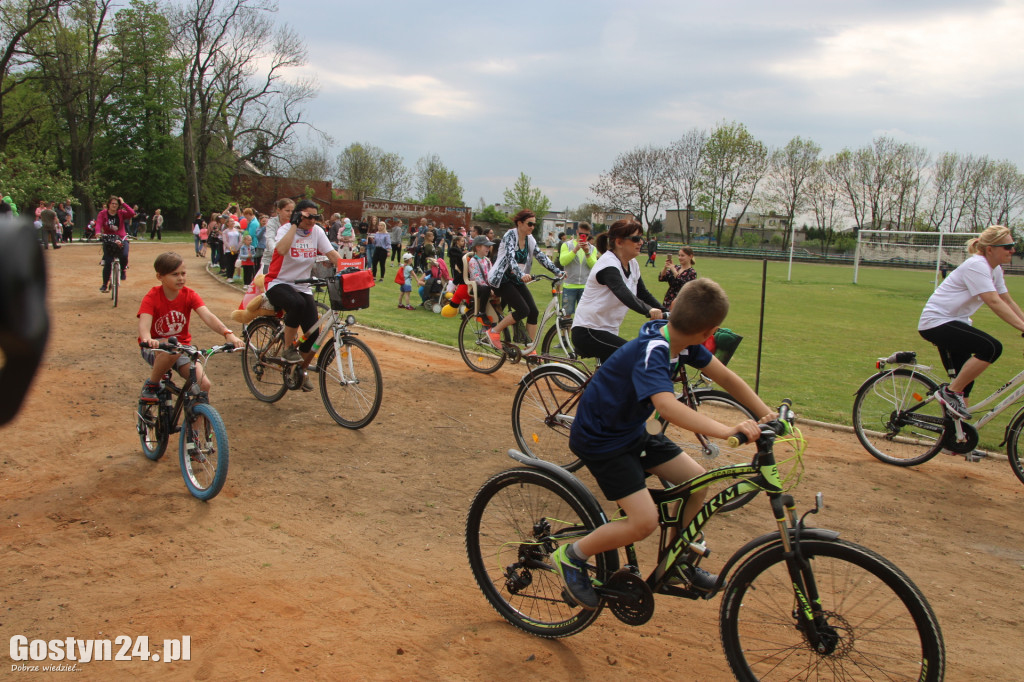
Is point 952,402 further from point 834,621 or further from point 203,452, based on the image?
point 203,452

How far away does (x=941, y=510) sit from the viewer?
18.8ft

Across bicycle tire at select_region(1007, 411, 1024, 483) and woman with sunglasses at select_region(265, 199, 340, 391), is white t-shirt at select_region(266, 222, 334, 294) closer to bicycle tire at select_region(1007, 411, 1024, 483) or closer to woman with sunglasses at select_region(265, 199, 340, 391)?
woman with sunglasses at select_region(265, 199, 340, 391)

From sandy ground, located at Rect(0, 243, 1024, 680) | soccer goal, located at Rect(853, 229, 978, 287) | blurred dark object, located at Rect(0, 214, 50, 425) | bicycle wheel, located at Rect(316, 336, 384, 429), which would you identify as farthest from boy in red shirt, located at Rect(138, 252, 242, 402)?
soccer goal, located at Rect(853, 229, 978, 287)

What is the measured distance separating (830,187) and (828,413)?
262 feet

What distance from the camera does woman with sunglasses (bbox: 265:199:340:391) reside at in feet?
24.2

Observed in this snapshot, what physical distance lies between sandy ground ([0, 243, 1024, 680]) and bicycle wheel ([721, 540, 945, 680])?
40cm

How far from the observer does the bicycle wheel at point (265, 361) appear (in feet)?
25.6

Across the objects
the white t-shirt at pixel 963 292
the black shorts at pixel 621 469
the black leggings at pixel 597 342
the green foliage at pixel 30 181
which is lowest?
the black shorts at pixel 621 469

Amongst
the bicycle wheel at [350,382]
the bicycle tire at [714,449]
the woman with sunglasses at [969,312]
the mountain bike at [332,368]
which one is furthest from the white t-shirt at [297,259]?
the woman with sunglasses at [969,312]

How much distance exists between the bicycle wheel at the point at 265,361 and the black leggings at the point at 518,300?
121 inches

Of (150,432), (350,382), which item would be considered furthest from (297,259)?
(150,432)

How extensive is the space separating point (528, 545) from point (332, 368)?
409 centimetres

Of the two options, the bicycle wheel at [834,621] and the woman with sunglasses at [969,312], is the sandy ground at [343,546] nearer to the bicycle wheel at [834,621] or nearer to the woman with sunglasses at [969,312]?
the bicycle wheel at [834,621]

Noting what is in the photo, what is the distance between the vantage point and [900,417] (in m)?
6.86
